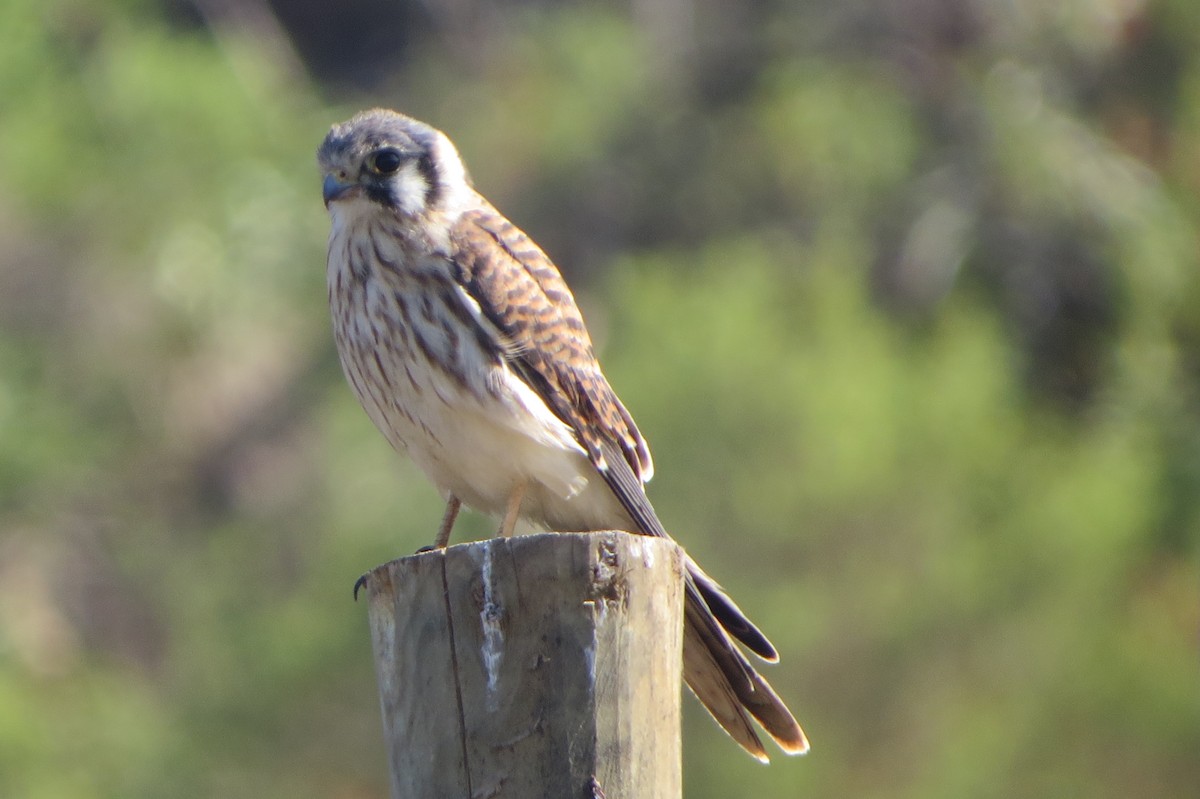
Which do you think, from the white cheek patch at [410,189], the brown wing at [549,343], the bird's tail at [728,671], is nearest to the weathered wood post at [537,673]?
the bird's tail at [728,671]

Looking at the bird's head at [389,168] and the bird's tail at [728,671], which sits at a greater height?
the bird's head at [389,168]

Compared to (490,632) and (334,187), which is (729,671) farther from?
(334,187)

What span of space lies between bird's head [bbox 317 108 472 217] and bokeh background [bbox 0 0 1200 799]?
9.04 ft

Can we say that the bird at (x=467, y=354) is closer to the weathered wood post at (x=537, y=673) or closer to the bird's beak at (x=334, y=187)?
the bird's beak at (x=334, y=187)

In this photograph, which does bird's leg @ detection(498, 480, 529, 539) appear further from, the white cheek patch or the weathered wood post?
the weathered wood post

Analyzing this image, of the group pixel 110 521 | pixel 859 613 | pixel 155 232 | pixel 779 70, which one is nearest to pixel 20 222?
pixel 155 232

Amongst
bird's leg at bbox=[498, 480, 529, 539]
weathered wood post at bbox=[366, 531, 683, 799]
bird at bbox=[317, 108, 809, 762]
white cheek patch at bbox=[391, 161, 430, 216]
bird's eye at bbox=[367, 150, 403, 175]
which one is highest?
bird's eye at bbox=[367, 150, 403, 175]

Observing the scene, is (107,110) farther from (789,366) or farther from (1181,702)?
(1181,702)

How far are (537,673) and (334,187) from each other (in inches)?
63.8

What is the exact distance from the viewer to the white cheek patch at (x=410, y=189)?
3.52 m

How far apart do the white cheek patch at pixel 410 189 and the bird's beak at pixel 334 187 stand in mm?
96

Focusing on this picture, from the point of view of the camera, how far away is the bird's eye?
3619 mm

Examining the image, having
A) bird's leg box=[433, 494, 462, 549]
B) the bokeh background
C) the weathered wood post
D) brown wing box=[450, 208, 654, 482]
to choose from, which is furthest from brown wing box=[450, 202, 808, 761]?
the bokeh background

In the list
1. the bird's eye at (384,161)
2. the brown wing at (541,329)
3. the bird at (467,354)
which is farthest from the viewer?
the bird's eye at (384,161)
